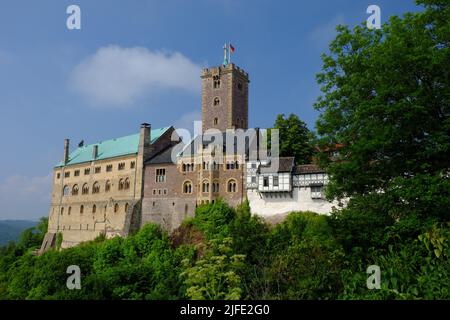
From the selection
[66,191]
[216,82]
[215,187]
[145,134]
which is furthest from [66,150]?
[215,187]

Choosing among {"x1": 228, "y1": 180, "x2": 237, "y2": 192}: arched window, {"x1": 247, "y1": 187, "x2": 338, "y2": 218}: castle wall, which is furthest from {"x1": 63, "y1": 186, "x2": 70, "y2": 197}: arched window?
{"x1": 247, "y1": 187, "x2": 338, "y2": 218}: castle wall

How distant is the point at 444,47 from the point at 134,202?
1803 inches

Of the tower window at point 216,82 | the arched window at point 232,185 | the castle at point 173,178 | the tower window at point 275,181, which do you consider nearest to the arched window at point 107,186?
the castle at point 173,178

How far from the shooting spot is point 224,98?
60.0 metres

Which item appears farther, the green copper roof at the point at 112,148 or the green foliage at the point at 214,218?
the green copper roof at the point at 112,148

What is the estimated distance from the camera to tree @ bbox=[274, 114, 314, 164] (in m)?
52.0

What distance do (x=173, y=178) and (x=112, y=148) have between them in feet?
57.1

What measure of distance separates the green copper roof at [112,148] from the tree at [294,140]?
18757 millimetres

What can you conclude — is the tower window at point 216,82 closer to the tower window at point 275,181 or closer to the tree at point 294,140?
the tree at point 294,140

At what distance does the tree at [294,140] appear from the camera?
5203cm

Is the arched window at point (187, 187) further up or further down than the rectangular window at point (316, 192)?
further up

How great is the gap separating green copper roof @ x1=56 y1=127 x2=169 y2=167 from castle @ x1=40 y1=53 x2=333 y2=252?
0.24 meters

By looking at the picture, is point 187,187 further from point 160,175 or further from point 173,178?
point 160,175

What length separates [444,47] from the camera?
18.3m
